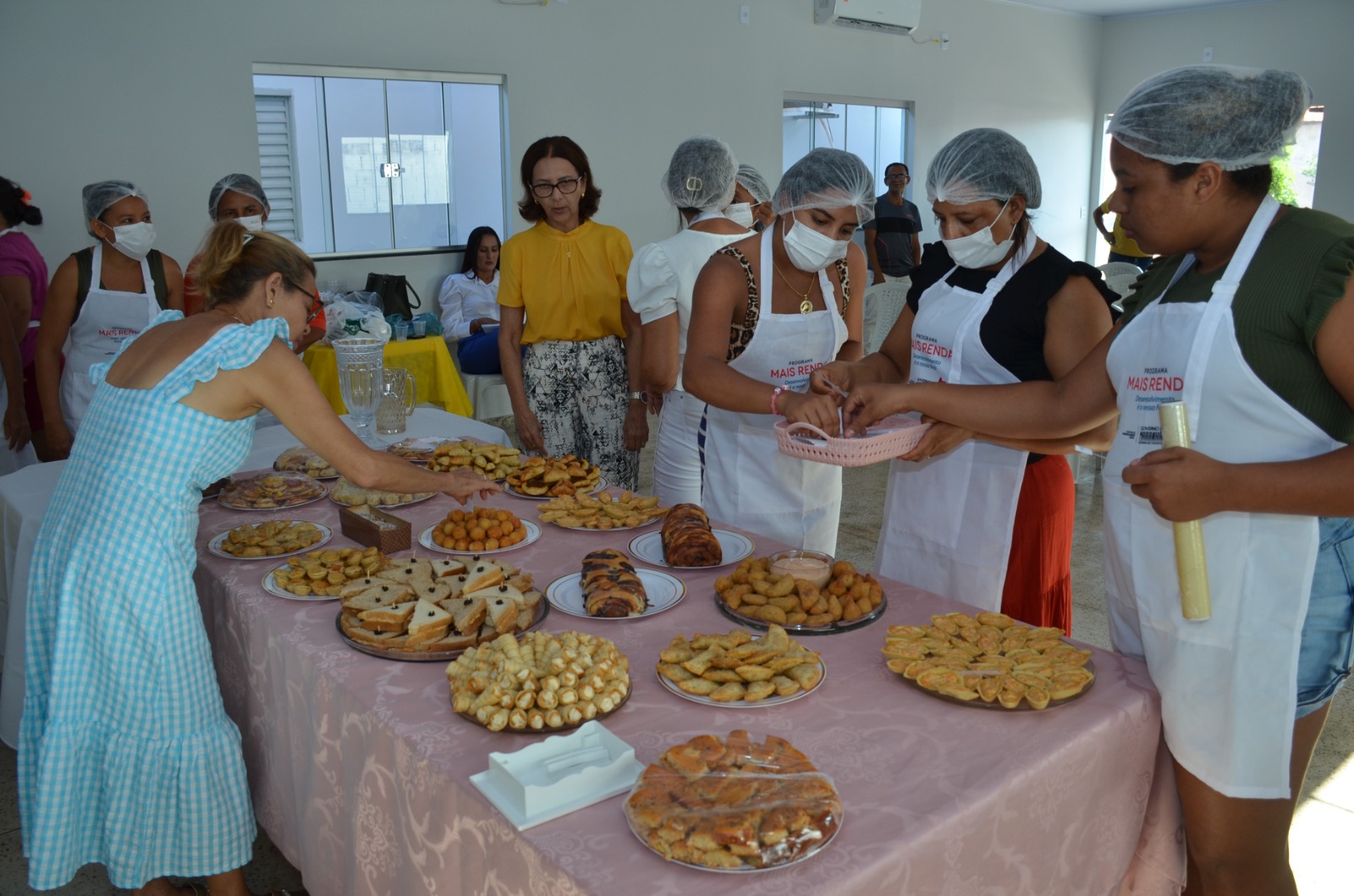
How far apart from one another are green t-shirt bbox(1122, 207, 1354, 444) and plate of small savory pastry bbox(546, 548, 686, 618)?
3.20 ft

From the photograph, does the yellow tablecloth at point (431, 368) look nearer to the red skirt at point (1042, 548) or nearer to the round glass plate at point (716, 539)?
the round glass plate at point (716, 539)

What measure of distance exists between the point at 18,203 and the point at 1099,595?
16.3 feet

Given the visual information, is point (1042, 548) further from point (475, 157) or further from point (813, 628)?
point (475, 157)

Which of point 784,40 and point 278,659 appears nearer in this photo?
point 278,659

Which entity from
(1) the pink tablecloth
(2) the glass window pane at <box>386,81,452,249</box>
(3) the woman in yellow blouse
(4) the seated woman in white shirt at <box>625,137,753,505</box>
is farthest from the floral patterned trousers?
(2) the glass window pane at <box>386,81,452,249</box>

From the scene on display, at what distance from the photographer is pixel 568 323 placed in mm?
3324

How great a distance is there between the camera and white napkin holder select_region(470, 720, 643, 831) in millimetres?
1140

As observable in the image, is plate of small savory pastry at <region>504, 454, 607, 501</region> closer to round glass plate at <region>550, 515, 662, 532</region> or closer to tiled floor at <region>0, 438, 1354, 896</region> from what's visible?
round glass plate at <region>550, 515, 662, 532</region>

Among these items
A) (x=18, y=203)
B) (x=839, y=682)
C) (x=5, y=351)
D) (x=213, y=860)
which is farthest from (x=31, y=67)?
(x=839, y=682)

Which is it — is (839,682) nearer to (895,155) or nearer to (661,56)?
(661,56)

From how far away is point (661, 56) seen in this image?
7.94 m

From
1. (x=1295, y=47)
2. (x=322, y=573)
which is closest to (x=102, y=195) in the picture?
(x=322, y=573)

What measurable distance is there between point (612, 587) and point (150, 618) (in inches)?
32.4

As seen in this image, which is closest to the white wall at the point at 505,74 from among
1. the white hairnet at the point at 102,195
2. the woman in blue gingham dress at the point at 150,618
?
the white hairnet at the point at 102,195
